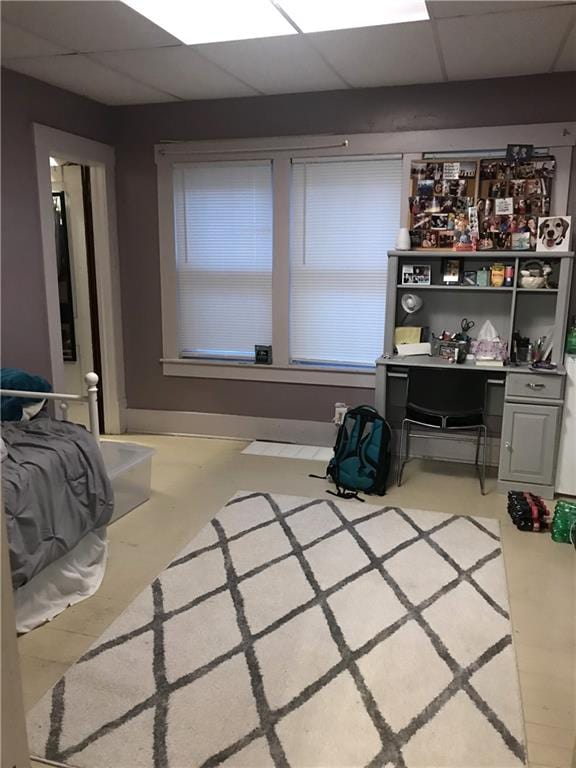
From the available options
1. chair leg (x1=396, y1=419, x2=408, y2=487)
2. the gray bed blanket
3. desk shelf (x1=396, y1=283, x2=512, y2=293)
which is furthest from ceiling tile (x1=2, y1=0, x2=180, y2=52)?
chair leg (x1=396, y1=419, x2=408, y2=487)

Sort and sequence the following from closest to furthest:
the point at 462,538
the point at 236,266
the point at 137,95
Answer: the point at 462,538 → the point at 137,95 → the point at 236,266

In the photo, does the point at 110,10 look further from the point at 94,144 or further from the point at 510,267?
the point at 510,267

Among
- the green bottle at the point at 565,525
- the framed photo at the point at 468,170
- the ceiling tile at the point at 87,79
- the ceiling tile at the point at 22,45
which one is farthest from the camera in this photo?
the framed photo at the point at 468,170

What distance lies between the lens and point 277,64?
337 cm

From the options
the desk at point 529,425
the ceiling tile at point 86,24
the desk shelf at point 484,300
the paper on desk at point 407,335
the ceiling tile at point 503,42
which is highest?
the ceiling tile at point 503,42

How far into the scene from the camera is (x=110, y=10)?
257 cm

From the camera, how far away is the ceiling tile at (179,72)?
3.18 m

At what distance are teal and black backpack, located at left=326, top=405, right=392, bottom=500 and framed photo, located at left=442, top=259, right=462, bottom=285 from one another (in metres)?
0.99

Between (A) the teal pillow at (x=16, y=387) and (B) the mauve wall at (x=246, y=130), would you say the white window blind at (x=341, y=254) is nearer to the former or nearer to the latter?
(B) the mauve wall at (x=246, y=130)

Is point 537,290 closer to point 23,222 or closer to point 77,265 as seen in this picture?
point 23,222

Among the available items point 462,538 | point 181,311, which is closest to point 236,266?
point 181,311

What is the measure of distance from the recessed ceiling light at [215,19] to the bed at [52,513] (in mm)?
1821

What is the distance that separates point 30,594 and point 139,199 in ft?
10.2

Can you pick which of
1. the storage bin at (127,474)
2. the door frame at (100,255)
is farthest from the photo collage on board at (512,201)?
the door frame at (100,255)
